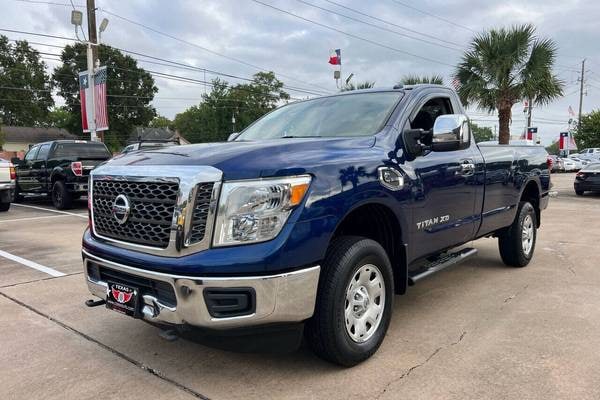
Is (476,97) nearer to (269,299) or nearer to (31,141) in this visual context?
(269,299)

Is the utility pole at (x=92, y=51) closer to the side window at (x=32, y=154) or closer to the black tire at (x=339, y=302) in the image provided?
the side window at (x=32, y=154)

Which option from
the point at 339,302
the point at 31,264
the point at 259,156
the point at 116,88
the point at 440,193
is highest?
the point at 116,88

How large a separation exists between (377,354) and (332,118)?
6.38ft

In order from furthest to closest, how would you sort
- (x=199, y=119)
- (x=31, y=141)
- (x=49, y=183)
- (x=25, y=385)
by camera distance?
(x=199, y=119)
(x=31, y=141)
(x=49, y=183)
(x=25, y=385)

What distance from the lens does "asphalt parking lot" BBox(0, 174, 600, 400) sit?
3.11 meters

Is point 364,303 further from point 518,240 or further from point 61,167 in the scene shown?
point 61,167

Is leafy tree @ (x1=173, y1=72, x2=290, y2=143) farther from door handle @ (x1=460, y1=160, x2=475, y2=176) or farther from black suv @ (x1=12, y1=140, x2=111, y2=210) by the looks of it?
door handle @ (x1=460, y1=160, x2=475, y2=176)

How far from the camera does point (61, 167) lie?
12.7 meters

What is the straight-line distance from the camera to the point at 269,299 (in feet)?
9.16

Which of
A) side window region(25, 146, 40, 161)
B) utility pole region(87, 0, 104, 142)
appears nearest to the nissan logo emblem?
side window region(25, 146, 40, 161)

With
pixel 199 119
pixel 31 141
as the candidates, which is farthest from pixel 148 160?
pixel 199 119

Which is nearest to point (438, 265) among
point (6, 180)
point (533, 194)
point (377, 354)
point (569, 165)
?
point (377, 354)

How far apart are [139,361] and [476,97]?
16.6 meters

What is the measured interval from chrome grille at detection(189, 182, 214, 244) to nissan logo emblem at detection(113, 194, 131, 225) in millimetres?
576
